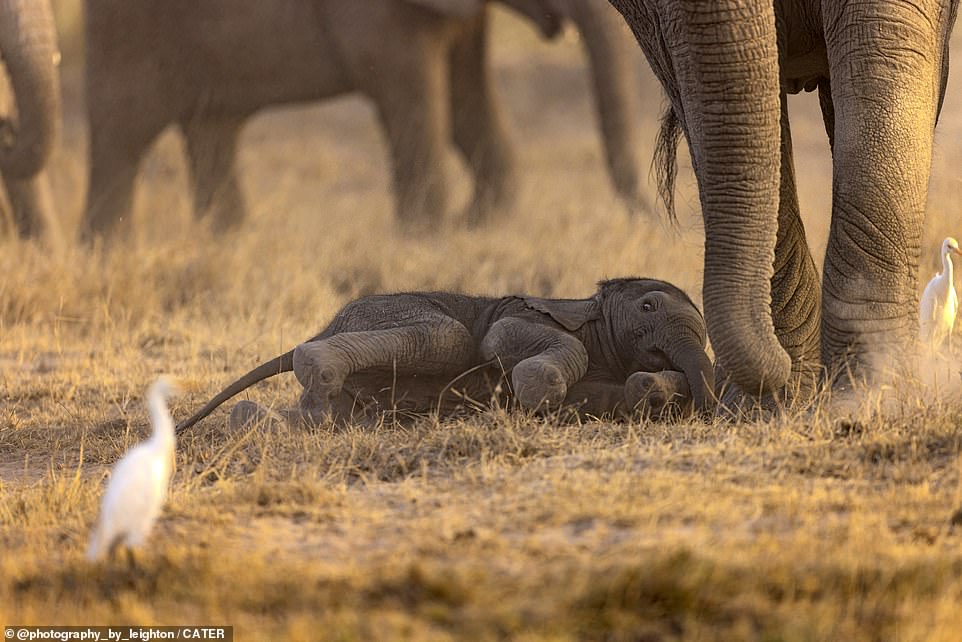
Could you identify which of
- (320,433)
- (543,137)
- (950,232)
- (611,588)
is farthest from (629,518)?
(543,137)

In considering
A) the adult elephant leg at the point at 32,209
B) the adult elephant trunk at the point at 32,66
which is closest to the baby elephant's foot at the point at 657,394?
the adult elephant trunk at the point at 32,66

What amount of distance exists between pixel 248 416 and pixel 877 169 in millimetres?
1831

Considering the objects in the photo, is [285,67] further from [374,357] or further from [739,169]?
[739,169]

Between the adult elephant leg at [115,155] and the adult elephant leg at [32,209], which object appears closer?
the adult elephant leg at [32,209]

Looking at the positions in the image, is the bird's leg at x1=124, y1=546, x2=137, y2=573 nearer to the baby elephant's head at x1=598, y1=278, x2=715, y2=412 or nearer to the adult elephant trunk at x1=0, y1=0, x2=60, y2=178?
the baby elephant's head at x1=598, y1=278, x2=715, y2=412

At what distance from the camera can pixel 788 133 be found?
4.90m

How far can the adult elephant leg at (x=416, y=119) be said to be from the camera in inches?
395

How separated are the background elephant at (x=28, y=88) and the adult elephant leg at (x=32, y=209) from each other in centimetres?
23

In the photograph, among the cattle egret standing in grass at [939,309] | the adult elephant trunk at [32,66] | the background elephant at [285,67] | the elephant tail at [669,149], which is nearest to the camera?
the cattle egret standing in grass at [939,309]

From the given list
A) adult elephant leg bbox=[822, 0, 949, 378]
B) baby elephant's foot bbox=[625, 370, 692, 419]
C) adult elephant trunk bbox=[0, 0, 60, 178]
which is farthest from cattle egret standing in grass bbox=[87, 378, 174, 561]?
adult elephant trunk bbox=[0, 0, 60, 178]

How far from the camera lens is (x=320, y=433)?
179 inches

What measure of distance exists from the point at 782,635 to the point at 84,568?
4.42 feet

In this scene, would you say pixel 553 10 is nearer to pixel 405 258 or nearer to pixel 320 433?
pixel 405 258

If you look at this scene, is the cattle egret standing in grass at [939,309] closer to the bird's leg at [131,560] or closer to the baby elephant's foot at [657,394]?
the baby elephant's foot at [657,394]
